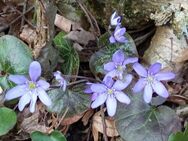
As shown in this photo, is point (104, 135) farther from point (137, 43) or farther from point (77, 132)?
point (137, 43)

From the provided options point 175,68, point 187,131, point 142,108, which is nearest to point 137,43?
point 175,68

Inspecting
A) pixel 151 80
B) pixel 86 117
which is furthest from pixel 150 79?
pixel 86 117

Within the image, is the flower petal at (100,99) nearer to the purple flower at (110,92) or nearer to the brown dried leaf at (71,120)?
the purple flower at (110,92)

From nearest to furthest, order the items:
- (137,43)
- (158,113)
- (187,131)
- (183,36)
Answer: (187,131) < (158,113) < (183,36) < (137,43)

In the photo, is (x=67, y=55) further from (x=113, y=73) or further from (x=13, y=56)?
(x=113, y=73)

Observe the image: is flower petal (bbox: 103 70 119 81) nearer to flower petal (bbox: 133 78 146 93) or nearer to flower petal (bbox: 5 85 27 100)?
flower petal (bbox: 133 78 146 93)
